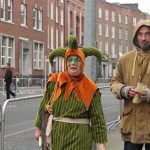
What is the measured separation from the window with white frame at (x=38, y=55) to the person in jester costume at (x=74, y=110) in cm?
3893

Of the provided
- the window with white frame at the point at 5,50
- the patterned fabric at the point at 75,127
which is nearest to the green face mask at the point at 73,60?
the patterned fabric at the point at 75,127

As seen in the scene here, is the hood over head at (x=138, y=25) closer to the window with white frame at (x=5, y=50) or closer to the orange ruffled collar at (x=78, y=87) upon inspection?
the orange ruffled collar at (x=78, y=87)

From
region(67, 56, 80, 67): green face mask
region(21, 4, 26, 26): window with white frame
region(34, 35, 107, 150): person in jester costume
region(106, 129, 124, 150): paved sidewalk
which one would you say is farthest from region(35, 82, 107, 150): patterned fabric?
region(21, 4, 26, 26): window with white frame

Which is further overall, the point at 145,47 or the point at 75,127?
the point at 145,47

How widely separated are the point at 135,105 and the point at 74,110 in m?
0.68

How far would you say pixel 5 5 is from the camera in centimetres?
3775

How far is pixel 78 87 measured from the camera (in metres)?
4.12

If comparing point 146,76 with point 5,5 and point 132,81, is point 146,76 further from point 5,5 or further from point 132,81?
point 5,5

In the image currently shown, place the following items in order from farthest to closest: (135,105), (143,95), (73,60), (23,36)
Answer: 1. (23,36)
2. (135,105)
3. (143,95)
4. (73,60)

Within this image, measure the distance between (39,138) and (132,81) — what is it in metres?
1.04

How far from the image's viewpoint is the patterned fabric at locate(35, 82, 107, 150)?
13.3 feet

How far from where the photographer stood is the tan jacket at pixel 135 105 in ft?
14.4

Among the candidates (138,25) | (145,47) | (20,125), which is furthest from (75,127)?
(20,125)

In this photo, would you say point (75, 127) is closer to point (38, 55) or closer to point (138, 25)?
point (138, 25)
